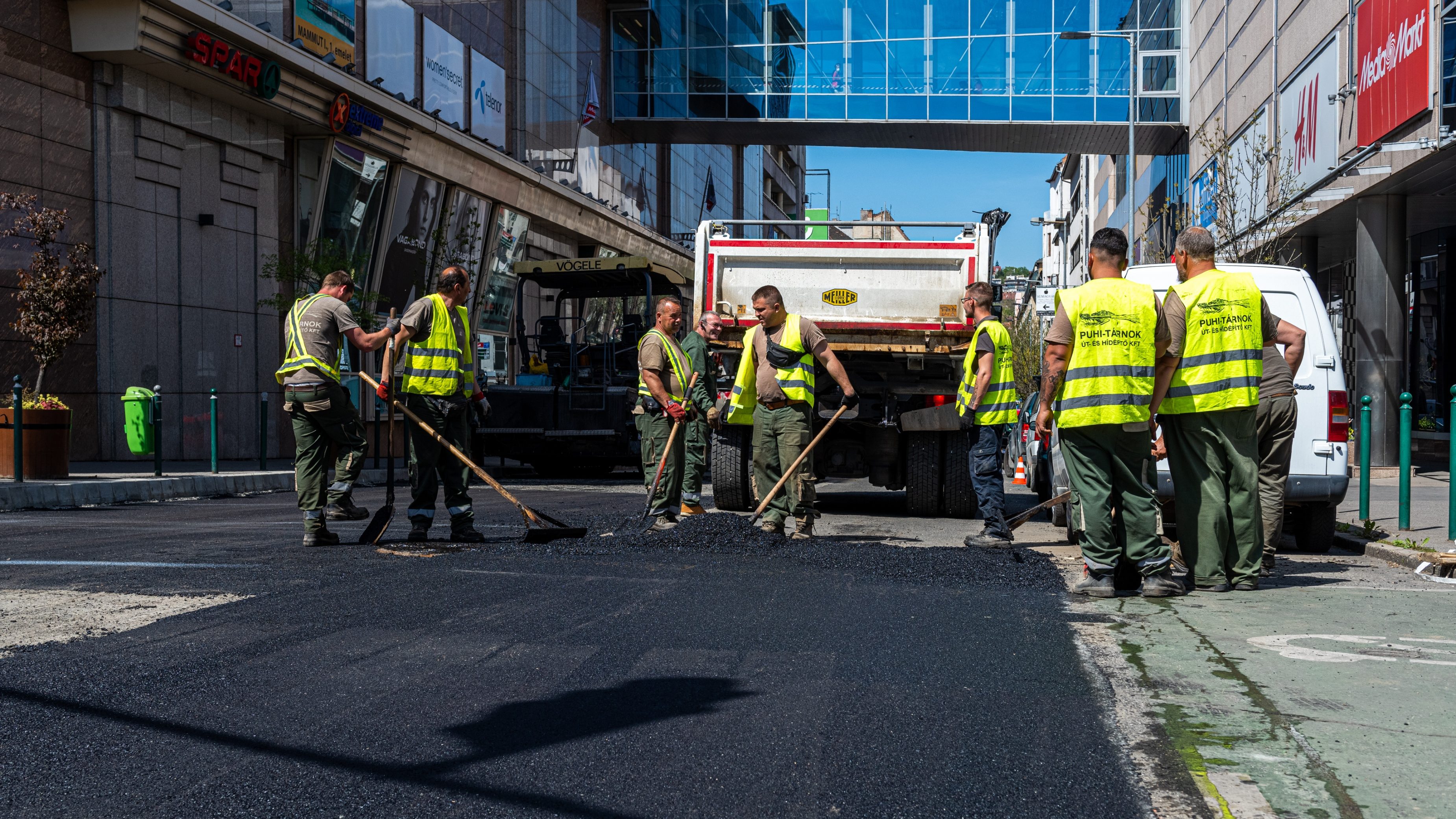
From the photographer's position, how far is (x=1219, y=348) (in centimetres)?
643

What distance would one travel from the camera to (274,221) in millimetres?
21672

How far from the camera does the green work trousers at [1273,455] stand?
740 centimetres

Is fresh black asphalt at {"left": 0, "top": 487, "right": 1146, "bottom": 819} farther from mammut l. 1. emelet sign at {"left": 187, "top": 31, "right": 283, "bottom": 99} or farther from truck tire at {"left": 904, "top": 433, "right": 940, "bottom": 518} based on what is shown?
mammut l. 1. emelet sign at {"left": 187, "top": 31, "right": 283, "bottom": 99}

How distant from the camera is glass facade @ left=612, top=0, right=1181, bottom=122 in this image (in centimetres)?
3183

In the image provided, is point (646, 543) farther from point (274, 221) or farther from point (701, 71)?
point (701, 71)

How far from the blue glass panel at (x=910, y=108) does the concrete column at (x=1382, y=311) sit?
47.9 feet

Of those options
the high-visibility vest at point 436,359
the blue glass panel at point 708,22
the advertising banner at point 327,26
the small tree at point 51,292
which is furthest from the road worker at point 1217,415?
the blue glass panel at point 708,22

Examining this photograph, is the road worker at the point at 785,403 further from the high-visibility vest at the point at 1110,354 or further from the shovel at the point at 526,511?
the high-visibility vest at the point at 1110,354

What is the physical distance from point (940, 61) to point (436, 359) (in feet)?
88.5

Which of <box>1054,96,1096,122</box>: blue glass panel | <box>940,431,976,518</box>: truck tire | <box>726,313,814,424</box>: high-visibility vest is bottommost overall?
<box>940,431,976,518</box>: truck tire

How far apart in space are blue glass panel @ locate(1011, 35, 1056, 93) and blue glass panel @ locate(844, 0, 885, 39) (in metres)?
3.45

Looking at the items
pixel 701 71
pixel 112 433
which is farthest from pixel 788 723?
pixel 701 71

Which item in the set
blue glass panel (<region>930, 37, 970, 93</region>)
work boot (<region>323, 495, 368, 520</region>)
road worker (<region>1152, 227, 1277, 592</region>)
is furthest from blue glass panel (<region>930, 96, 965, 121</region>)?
road worker (<region>1152, 227, 1277, 592</region>)

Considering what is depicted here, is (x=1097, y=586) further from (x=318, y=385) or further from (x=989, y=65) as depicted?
(x=989, y=65)
